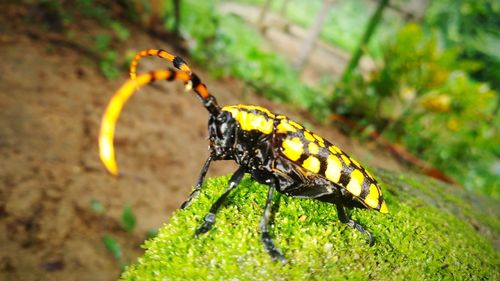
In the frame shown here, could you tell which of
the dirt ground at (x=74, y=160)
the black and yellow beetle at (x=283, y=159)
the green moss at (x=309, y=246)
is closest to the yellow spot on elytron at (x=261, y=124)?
the black and yellow beetle at (x=283, y=159)

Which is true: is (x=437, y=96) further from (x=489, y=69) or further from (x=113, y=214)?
(x=489, y=69)

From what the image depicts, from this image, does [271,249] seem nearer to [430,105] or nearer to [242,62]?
[430,105]

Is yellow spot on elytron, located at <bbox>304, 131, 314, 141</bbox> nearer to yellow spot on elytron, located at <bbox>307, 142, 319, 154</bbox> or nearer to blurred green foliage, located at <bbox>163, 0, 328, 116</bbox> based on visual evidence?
yellow spot on elytron, located at <bbox>307, 142, 319, 154</bbox>

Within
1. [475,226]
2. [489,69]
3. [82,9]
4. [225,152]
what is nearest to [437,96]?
[475,226]

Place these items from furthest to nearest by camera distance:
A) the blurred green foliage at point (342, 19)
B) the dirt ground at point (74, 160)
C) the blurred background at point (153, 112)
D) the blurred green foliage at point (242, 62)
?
the blurred green foliage at point (342, 19) → the blurred green foliage at point (242, 62) → the blurred background at point (153, 112) → the dirt ground at point (74, 160)

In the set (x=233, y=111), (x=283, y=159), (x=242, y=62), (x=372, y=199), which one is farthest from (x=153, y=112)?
(x=372, y=199)

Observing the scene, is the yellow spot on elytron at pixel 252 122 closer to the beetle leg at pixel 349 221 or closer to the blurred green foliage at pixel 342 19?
the beetle leg at pixel 349 221
